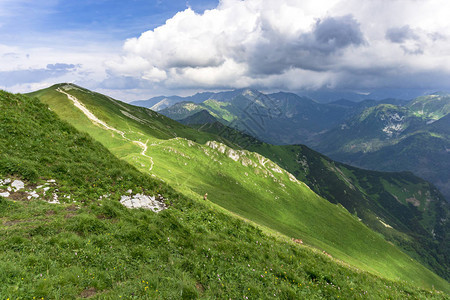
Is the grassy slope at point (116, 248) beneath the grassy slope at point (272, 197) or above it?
above

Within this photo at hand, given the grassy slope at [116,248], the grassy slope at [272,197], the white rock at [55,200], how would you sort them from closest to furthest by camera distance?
the grassy slope at [116,248] < the white rock at [55,200] < the grassy slope at [272,197]

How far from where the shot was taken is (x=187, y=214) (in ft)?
67.1

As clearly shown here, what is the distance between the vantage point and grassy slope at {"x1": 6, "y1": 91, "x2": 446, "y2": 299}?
9133mm

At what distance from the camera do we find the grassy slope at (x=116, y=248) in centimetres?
913

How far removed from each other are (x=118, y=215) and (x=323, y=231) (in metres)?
85.8

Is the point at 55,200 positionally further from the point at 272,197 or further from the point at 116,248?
the point at 272,197

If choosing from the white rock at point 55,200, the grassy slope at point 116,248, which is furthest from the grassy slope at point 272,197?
the white rock at point 55,200

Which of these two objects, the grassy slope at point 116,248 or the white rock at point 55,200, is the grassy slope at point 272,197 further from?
the white rock at point 55,200

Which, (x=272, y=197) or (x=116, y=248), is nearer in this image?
(x=116, y=248)

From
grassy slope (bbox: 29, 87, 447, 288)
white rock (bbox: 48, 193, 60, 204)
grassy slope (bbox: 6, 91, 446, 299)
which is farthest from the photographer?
grassy slope (bbox: 29, 87, 447, 288)

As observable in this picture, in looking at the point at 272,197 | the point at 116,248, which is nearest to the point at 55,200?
the point at 116,248

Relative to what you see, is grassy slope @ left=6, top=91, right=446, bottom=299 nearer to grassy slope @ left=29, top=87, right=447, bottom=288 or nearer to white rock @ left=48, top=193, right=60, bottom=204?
white rock @ left=48, top=193, right=60, bottom=204

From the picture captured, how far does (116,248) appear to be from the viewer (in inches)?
468

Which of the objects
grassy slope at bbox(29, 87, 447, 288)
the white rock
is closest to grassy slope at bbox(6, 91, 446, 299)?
the white rock
